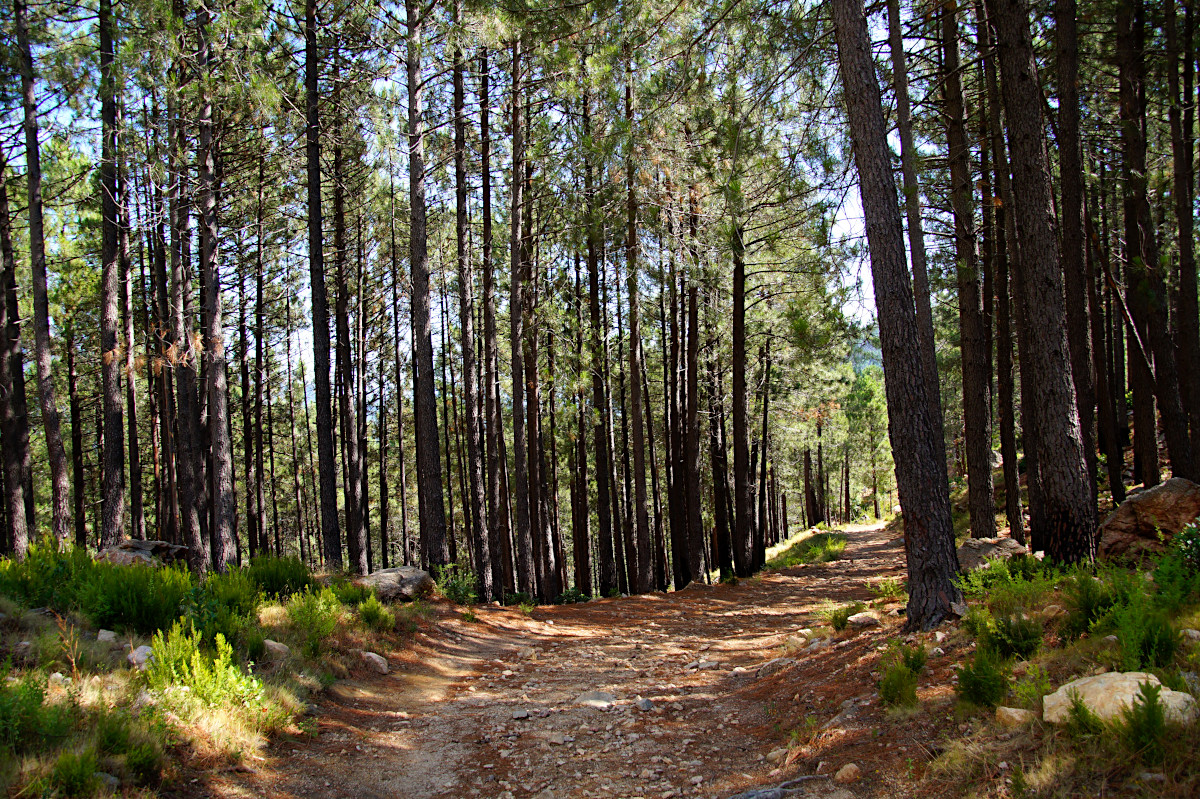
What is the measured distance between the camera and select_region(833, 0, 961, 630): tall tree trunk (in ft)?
19.8

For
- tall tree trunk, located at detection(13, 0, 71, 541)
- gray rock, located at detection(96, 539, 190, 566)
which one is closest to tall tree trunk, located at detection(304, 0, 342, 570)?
gray rock, located at detection(96, 539, 190, 566)

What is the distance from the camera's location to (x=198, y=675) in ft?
15.4

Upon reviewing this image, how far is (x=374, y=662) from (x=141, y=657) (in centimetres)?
247

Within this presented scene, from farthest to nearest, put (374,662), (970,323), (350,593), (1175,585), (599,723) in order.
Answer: (970,323), (350,593), (374,662), (599,723), (1175,585)

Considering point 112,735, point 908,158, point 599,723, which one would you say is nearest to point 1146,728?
point 599,723

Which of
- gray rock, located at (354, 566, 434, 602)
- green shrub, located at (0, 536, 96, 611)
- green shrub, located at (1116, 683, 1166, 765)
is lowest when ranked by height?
gray rock, located at (354, 566, 434, 602)

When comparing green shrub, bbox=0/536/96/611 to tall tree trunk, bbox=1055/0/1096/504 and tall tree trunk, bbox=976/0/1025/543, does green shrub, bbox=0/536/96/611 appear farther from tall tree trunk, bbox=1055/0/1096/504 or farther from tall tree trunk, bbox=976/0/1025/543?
tall tree trunk, bbox=976/0/1025/543

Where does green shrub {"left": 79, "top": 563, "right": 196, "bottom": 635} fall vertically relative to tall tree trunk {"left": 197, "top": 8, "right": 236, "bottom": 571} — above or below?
below

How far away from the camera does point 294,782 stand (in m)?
4.30

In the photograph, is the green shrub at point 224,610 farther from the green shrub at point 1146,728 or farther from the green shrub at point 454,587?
the green shrub at point 1146,728

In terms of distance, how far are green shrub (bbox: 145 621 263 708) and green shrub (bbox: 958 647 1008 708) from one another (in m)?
→ 4.98

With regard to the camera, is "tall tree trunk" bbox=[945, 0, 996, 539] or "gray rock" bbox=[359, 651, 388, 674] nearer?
"gray rock" bbox=[359, 651, 388, 674]

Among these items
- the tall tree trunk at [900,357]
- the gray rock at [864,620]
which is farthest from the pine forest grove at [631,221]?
the gray rock at [864,620]

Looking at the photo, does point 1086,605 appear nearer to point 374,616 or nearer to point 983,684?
point 983,684
